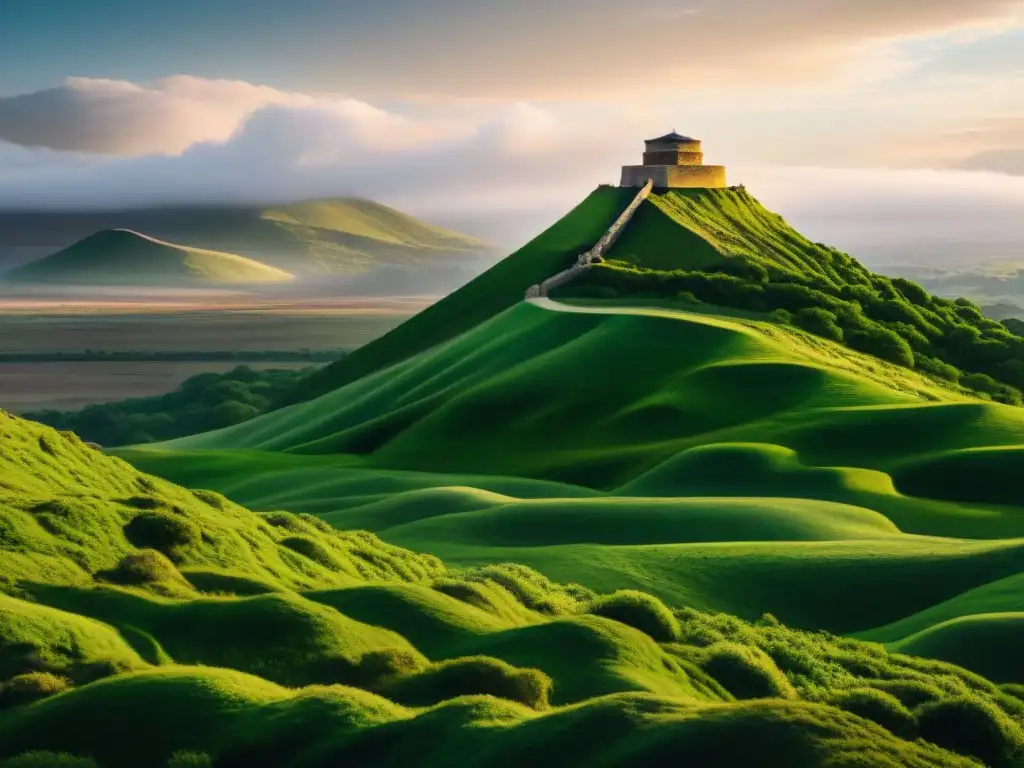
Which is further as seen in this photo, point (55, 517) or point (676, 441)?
point (676, 441)

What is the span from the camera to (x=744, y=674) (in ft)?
127

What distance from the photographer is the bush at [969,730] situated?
106 ft

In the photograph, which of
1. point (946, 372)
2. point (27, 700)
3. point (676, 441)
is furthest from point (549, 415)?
point (27, 700)

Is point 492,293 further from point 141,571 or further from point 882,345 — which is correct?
point 141,571

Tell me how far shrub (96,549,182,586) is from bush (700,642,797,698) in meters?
14.2

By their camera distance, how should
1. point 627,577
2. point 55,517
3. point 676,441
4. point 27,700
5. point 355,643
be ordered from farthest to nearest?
point 676,441, point 627,577, point 55,517, point 355,643, point 27,700

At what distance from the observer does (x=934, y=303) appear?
193000mm

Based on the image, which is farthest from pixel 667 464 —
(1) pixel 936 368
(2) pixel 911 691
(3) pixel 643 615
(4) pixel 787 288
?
(1) pixel 936 368

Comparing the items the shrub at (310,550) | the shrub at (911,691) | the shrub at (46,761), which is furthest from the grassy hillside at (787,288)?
the shrub at (46,761)

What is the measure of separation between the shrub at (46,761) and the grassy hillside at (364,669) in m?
0.05

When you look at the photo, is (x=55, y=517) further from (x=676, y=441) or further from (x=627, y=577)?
(x=676, y=441)

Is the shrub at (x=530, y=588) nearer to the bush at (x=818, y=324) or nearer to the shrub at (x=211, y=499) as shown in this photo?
the shrub at (x=211, y=499)

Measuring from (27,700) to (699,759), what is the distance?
13.5 metres

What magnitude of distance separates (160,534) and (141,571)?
11.7ft
